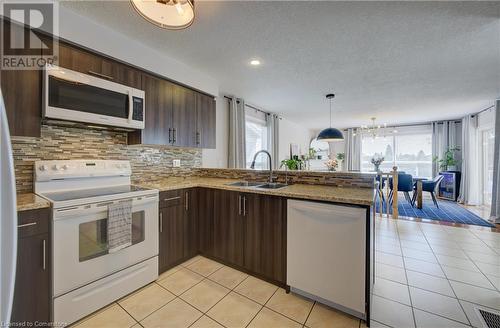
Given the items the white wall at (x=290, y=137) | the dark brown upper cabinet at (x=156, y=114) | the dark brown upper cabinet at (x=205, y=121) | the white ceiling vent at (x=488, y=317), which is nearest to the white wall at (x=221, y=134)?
the dark brown upper cabinet at (x=205, y=121)

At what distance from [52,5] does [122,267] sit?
7.02ft

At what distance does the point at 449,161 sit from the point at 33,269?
338 inches

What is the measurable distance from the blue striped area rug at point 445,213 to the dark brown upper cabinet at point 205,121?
166 inches

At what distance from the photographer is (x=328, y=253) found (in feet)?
5.23

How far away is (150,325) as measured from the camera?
58.1 inches

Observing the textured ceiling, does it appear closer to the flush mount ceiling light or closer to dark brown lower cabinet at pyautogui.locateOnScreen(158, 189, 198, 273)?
the flush mount ceiling light

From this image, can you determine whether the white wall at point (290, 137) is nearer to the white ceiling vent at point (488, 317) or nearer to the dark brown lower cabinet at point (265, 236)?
the dark brown lower cabinet at point (265, 236)

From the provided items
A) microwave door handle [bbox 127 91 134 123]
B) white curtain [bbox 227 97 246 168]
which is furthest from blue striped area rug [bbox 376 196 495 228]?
microwave door handle [bbox 127 91 134 123]

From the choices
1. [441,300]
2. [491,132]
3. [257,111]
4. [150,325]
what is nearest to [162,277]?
[150,325]

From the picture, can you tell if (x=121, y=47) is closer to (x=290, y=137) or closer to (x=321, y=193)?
(x=321, y=193)

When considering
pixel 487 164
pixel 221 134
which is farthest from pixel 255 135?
pixel 487 164

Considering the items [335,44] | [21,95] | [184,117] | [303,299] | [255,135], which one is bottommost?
[303,299]

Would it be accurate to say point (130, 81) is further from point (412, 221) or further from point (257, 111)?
point (412, 221)

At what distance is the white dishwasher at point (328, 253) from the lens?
1474mm
